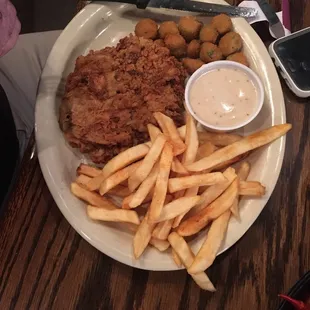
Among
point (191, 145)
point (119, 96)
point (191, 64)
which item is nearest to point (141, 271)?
point (191, 145)

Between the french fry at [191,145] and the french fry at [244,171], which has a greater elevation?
the french fry at [191,145]

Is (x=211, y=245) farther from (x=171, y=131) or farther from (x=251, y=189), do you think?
(x=171, y=131)

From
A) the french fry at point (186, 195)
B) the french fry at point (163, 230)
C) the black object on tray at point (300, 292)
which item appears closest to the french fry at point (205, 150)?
the french fry at point (186, 195)

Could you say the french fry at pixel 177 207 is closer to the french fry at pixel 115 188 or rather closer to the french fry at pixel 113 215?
the french fry at pixel 113 215

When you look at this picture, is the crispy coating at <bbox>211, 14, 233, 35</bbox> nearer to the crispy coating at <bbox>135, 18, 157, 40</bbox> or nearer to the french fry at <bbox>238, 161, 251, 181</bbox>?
the crispy coating at <bbox>135, 18, 157, 40</bbox>

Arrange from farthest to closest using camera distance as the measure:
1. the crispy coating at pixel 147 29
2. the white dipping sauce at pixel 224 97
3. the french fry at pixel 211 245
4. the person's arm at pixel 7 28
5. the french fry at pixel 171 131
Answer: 1. the crispy coating at pixel 147 29
2. the white dipping sauce at pixel 224 97
3. the french fry at pixel 171 131
4. the french fry at pixel 211 245
5. the person's arm at pixel 7 28

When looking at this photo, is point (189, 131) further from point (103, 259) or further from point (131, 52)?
point (103, 259)

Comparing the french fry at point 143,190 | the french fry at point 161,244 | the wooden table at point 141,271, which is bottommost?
the wooden table at point 141,271
